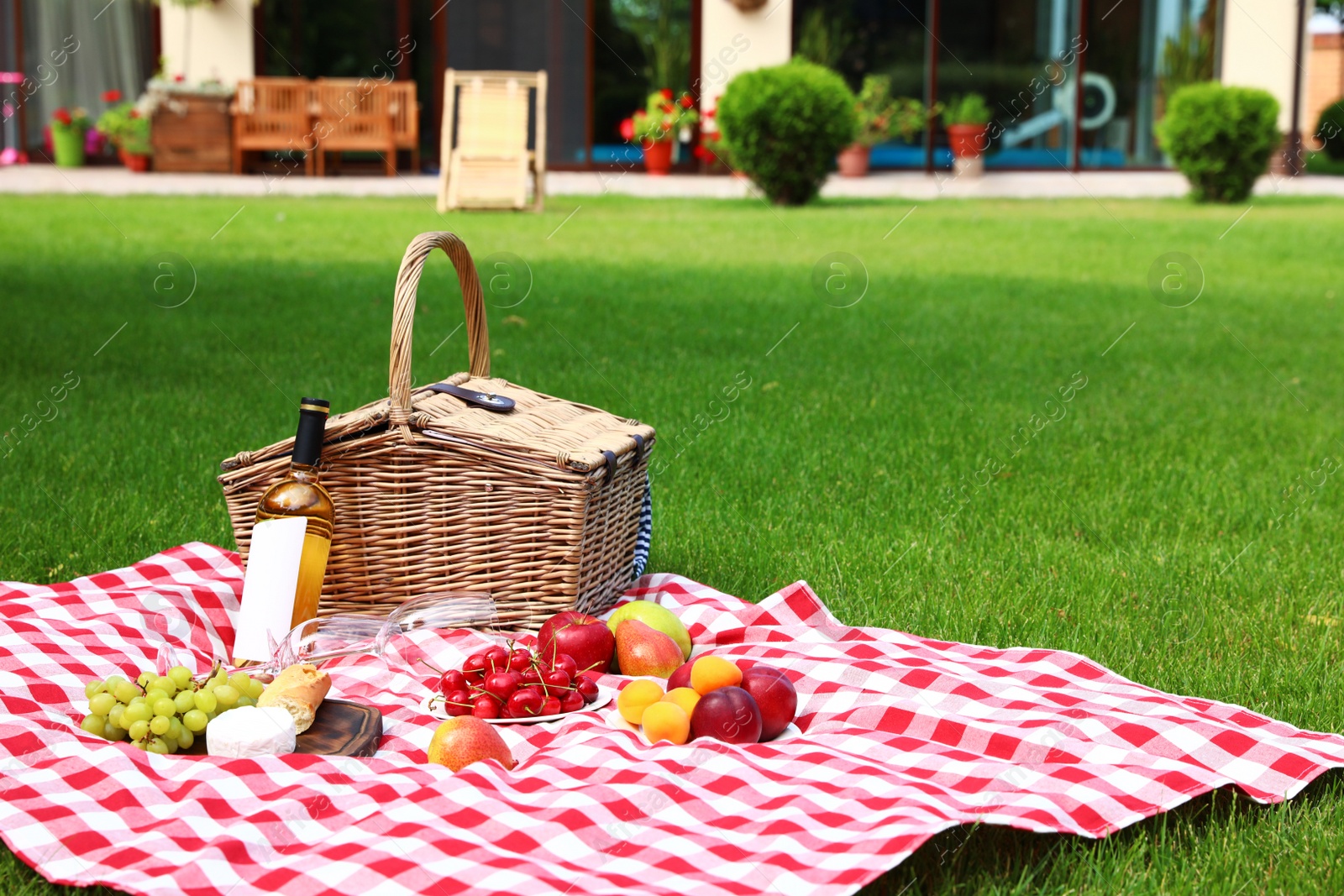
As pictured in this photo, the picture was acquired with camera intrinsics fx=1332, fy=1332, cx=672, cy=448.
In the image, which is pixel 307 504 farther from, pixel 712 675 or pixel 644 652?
pixel 712 675

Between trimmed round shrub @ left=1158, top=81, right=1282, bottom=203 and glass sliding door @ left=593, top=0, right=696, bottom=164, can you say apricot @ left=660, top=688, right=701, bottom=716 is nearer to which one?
trimmed round shrub @ left=1158, top=81, right=1282, bottom=203

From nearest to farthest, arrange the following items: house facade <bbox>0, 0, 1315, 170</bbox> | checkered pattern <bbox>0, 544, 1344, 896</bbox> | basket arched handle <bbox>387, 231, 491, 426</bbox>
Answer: checkered pattern <bbox>0, 544, 1344, 896</bbox> → basket arched handle <bbox>387, 231, 491, 426</bbox> → house facade <bbox>0, 0, 1315, 170</bbox>

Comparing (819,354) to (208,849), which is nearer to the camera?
(208,849)

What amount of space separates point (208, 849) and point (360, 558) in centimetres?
109

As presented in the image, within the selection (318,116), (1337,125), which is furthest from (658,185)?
(1337,125)

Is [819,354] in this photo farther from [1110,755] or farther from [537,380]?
[1110,755]

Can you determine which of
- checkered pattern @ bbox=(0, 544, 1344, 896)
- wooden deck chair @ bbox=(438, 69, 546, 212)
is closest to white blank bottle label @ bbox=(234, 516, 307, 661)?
checkered pattern @ bbox=(0, 544, 1344, 896)

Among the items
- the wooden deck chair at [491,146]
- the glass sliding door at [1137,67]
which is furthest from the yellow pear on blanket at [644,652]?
the glass sliding door at [1137,67]

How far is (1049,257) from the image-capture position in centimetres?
978

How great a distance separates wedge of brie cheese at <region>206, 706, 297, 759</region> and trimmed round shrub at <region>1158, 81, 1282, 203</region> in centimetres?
1327

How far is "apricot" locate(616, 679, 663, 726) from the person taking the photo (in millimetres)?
2455

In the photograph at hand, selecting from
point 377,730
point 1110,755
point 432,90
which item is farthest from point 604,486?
point 432,90

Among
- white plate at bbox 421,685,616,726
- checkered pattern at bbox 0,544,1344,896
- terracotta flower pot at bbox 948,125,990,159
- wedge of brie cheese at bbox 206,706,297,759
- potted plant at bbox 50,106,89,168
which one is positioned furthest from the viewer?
terracotta flower pot at bbox 948,125,990,159

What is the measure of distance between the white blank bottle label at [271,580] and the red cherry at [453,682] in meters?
0.43
